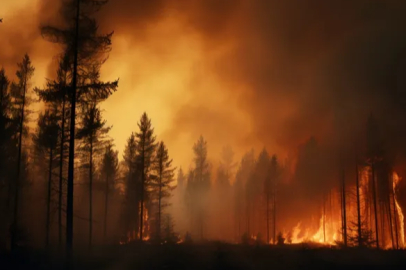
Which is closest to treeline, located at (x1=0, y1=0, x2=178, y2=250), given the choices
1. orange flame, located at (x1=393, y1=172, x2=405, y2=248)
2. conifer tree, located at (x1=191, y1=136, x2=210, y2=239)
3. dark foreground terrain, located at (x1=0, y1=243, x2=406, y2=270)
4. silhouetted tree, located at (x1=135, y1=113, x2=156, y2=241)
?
silhouetted tree, located at (x1=135, y1=113, x2=156, y2=241)

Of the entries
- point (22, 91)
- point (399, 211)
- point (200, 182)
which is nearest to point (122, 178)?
point (22, 91)

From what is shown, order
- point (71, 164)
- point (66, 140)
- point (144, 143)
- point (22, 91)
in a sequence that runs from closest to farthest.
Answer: point (71, 164) → point (66, 140) → point (22, 91) → point (144, 143)

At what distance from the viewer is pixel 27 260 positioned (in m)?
24.4

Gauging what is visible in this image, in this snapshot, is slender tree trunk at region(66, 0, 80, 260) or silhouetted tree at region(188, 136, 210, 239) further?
silhouetted tree at region(188, 136, 210, 239)

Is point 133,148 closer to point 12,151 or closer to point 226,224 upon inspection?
point 12,151

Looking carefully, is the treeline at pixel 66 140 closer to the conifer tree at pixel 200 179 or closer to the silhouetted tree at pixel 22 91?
the silhouetted tree at pixel 22 91

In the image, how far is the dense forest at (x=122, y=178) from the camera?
18.5 meters

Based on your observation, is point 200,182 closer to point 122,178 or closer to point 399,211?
point 122,178

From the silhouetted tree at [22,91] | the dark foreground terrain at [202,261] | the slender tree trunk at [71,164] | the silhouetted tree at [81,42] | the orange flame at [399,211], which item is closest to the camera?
the slender tree trunk at [71,164]

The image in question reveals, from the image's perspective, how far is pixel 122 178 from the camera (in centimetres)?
4469

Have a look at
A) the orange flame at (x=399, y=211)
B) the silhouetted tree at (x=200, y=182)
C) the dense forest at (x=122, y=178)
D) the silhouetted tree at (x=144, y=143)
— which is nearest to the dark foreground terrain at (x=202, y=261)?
the dense forest at (x=122, y=178)

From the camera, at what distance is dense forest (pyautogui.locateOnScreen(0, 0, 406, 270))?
18453 millimetres

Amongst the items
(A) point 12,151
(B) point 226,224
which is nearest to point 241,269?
(A) point 12,151

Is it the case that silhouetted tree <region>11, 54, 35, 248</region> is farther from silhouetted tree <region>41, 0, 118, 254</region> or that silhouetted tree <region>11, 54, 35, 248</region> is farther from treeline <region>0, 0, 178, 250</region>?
silhouetted tree <region>41, 0, 118, 254</region>
